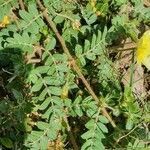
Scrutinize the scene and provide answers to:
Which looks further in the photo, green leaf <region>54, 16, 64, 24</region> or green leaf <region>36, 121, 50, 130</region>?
green leaf <region>54, 16, 64, 24</region>

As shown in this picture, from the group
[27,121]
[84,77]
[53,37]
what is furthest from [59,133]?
[53,37]

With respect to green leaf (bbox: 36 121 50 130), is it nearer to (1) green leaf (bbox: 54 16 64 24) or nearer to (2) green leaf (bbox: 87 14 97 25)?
(1) green leaf (bbox: 54 16 64 24)

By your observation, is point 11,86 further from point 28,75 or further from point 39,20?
point 39,20

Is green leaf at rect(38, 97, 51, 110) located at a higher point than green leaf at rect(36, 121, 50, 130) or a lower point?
higher

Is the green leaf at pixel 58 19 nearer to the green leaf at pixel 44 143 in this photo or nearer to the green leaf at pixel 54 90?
the green leaf at pixel 54 90

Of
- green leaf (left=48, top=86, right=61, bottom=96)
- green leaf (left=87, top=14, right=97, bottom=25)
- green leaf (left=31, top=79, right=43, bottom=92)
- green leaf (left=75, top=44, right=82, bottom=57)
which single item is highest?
green leaf (left=87, top=14, right=97, bottom=25)

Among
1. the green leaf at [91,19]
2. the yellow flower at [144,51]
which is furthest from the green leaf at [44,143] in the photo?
the green leaf at [91,19]

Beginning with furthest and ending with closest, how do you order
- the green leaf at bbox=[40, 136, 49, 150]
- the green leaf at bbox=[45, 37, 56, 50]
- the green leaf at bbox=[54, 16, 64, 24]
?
1. the green leaf at bbox=[54, 16, 64, 24]
2. the green leaf at bbox=[45, 37, 56, 50]
3. the green leaf at bbox=[40, 136, 49, 150]

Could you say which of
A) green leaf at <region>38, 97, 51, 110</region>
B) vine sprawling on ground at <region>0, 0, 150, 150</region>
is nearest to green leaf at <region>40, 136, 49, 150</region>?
vine sprawling on ground at <region>0, 0, 150, 150</region>
